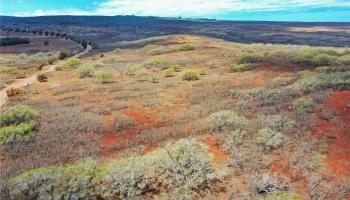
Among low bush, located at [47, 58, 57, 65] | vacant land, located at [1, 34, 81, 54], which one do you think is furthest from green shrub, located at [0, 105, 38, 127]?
vacant land, located at [1, 34, 81, 54]

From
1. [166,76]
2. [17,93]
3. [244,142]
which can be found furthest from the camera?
[166,76]

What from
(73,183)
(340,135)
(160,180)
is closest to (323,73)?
(340,135)

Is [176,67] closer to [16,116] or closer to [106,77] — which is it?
[106,77]

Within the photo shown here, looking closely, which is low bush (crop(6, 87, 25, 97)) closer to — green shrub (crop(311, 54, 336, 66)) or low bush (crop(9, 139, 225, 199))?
low bush (crop(9, 139, 225, 199))

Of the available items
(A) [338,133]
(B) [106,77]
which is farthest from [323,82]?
(B) [106,77]

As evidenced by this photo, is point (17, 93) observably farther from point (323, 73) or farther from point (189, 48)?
point (189, 48)
